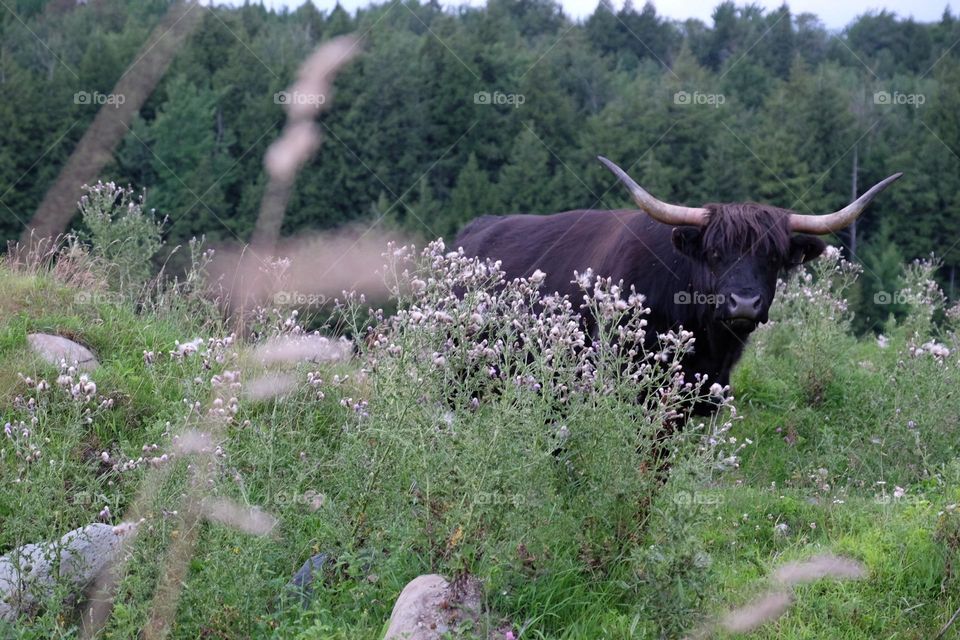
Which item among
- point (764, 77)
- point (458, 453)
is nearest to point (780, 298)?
point (458, 453)

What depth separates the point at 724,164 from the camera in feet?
147

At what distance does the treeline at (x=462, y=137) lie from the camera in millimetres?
41719

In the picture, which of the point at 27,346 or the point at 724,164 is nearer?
the point at 27,346

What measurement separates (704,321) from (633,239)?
2.66ft

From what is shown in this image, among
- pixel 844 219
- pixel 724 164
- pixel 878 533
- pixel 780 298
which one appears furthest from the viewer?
pixel 724 164

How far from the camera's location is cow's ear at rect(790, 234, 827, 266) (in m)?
6.79

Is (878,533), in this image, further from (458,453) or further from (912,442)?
(458,453)

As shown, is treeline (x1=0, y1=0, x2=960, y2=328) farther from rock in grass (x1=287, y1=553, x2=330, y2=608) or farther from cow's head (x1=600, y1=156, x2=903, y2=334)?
rock in grass (x1=287, y1=553, x2=330, y2=608)
